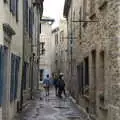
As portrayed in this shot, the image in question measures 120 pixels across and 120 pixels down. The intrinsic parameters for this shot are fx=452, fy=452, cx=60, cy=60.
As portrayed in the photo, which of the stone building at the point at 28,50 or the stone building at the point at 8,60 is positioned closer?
the stone building at the point at 8,60

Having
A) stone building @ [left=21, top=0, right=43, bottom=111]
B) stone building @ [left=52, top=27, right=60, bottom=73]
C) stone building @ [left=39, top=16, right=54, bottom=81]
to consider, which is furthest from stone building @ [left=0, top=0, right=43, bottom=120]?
stone building @ [left=39, top=16, right=54, bottom=81]

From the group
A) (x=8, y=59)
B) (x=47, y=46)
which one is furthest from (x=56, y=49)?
(x=8, y=59)

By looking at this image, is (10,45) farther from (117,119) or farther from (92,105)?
(117,119)

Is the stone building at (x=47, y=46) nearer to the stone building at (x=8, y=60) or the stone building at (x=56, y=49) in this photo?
the stone building at (x=56, y=49)

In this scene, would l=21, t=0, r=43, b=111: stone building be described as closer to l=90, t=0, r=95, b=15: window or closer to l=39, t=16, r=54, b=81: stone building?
l=90, t=0, r=95, b=15: window

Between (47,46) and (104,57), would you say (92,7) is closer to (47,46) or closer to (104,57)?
(104,57)

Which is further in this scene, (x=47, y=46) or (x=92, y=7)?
(x=47, y=46)

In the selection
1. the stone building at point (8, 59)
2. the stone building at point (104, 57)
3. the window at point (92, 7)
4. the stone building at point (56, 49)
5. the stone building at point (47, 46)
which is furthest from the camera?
the stone building at point (47, 46)

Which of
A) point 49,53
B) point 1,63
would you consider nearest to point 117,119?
point 1,63

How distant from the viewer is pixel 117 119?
41.0 feet

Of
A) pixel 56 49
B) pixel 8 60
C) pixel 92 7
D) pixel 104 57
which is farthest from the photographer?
pixel 56 49

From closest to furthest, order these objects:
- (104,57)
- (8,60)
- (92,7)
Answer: (104,57) < (8,60) < (92,7)

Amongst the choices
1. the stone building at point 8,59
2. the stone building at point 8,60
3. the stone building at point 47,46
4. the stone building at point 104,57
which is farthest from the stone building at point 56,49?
the stone building at point 8,59

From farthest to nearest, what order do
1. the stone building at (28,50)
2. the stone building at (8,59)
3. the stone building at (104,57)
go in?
1. the stone building at (28,50)
2. the stone building at (8,59)
3. the stone building at (104,57)
